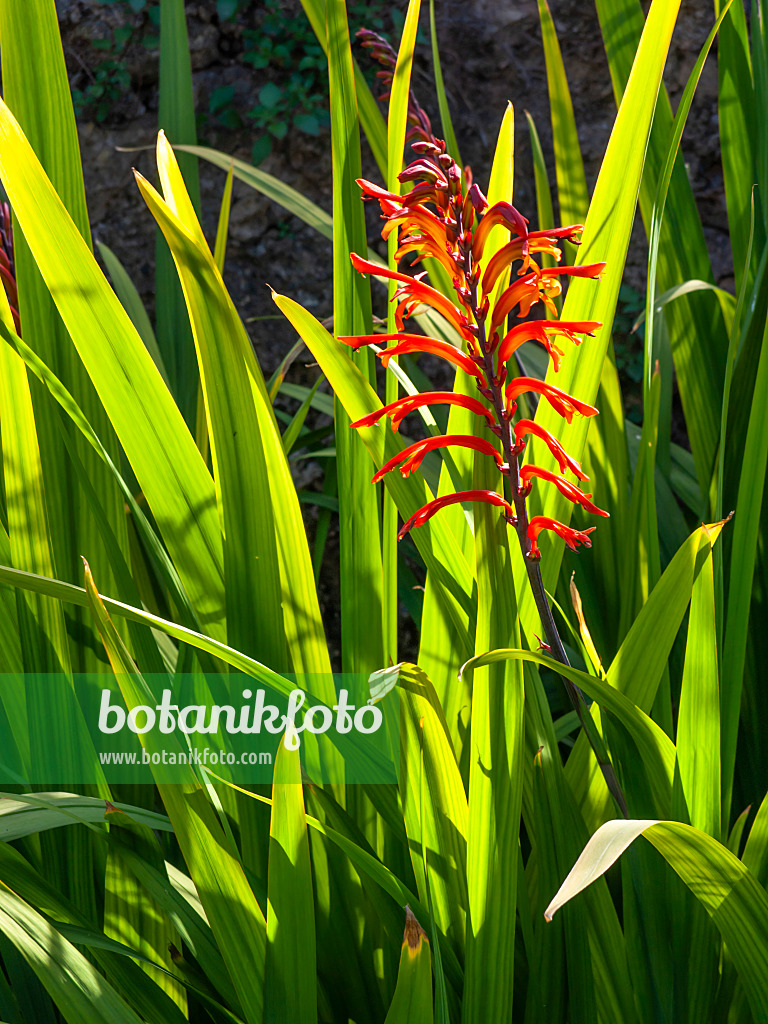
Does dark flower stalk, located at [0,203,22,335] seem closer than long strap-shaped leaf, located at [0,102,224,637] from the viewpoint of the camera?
No

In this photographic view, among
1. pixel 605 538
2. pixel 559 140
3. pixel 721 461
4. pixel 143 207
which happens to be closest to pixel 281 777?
pixel 721 461

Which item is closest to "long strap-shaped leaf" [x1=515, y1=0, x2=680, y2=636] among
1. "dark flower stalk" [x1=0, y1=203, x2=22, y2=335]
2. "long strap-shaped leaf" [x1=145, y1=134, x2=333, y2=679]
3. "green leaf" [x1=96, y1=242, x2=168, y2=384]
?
"long strap-shaped leaf" [x1=145, y1=134, x2=333, y2=679]

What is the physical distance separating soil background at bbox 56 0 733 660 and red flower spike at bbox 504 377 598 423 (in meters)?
1.04

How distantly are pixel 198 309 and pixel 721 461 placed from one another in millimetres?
358

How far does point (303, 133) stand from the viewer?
143cm

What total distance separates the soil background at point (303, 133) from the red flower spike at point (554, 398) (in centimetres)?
104

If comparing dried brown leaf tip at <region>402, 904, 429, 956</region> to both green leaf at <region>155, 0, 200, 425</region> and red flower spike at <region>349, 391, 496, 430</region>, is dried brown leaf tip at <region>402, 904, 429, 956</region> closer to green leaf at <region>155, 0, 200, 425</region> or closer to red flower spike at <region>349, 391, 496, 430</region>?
red flower spike at <region>349, 391, 496, 430</region>

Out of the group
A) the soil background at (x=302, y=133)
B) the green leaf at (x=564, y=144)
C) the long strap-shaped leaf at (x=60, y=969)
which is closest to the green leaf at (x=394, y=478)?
the long strap-shaped leaf at (x=60, y=969)

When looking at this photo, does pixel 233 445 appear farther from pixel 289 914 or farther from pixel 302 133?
pixel 302 133

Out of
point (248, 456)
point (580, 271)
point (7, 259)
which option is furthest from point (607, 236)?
point (7, 259)

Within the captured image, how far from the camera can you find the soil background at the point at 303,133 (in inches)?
54.4

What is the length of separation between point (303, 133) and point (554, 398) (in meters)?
1.31

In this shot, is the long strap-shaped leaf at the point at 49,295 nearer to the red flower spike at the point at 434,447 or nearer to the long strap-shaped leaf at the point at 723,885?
the red flower spike at the point at 434,447

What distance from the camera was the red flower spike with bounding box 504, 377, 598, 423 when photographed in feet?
1.08
